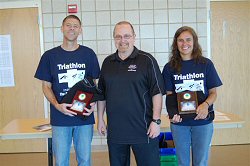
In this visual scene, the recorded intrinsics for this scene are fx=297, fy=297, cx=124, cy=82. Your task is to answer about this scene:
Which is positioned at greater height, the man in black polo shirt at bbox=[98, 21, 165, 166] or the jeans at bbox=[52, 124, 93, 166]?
the man in black polo shirt at bbox=[98, 21, 165, 166]

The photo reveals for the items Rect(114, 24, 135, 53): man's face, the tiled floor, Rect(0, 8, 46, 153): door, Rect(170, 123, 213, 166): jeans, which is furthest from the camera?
Rect(0, 8, 46, 153): door

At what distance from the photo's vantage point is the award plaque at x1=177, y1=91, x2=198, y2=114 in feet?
6.98

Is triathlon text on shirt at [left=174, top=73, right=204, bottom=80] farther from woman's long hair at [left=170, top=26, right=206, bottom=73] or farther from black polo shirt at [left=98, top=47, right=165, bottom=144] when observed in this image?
black polo shirt at [left=98, top=47, right=165, bottom=144]

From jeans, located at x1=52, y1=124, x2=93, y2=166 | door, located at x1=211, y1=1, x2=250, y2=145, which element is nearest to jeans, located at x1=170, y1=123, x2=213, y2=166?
jeans, located at x1=52, y1=124, x2=93, y2=166

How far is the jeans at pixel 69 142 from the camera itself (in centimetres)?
221

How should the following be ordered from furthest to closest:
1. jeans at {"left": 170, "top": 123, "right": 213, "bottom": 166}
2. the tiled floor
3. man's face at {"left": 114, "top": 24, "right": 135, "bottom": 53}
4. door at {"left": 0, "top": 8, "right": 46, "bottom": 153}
Result: door at {"left": 0, "top": 8, "right": 46, "bottom": 153} → the tiled floor → jeans at {"left": 170, "top": 123, "right": 213, "bottom": 166} → man's face at {"left": 114, "top": 24, "right": 135, "bottom": 53}

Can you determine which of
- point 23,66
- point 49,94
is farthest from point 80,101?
point 23,66

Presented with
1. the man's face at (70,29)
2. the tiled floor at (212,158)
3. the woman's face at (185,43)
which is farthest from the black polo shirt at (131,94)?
the tiled floor at (212,158)

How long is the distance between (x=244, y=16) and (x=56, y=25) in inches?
103

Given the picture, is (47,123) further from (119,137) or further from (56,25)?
(56,25)

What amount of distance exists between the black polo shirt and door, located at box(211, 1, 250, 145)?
2436 mm

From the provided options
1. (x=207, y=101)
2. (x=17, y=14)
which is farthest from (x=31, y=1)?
(x=207, y=101)

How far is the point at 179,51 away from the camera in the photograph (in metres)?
2.20

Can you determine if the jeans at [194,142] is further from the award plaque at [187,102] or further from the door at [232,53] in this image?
the door at [232,53]
